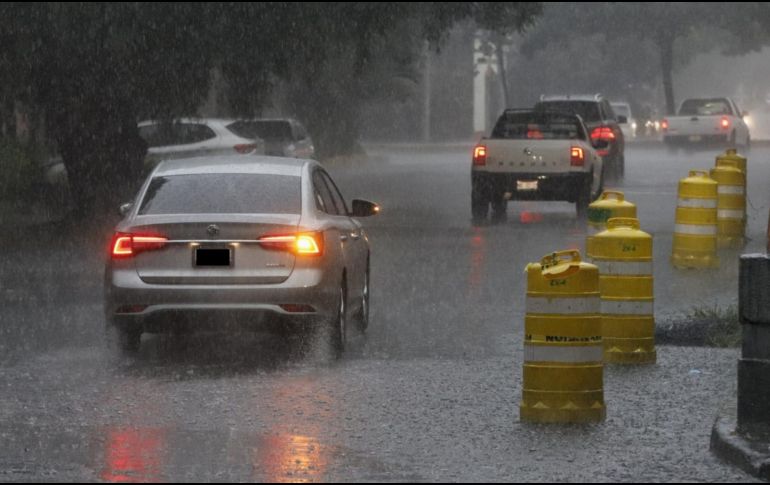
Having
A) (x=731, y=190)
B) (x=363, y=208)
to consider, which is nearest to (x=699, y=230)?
(x=731, y=190)

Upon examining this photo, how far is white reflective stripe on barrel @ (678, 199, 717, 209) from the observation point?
789 inches

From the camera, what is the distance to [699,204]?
2012 centimetres

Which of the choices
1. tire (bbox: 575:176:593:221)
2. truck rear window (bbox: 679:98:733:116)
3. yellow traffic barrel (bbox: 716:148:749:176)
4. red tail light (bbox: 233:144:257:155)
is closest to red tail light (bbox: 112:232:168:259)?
yellow traffic barrel (bbox: 716:148:749:176)

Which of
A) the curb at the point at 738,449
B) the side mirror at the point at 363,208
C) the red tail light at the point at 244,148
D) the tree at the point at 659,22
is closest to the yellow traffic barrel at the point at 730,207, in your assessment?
the side mirror at the point at 363,208

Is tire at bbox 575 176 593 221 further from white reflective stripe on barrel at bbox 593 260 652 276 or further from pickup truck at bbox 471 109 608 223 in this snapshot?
white reflective stripe on barrel at bbox 593 260 652 276

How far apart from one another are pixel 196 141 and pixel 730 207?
37.6 feet

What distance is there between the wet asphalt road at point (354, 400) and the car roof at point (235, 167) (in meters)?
1.32

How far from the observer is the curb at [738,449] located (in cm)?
850

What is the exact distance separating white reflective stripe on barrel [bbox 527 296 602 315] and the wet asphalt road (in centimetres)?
65

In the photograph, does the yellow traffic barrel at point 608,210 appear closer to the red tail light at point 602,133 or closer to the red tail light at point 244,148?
the red tail light at point 244,148

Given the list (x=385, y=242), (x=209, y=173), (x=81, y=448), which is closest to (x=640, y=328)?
(x=209, y=173)

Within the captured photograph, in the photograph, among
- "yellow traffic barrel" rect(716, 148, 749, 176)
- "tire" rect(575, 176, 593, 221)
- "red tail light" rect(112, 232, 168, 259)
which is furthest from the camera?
"tire" rect(575, 176, 593, 221)

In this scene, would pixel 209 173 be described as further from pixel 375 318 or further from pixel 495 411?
pixel 495 411

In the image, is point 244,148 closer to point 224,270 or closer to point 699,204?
point 699,204
